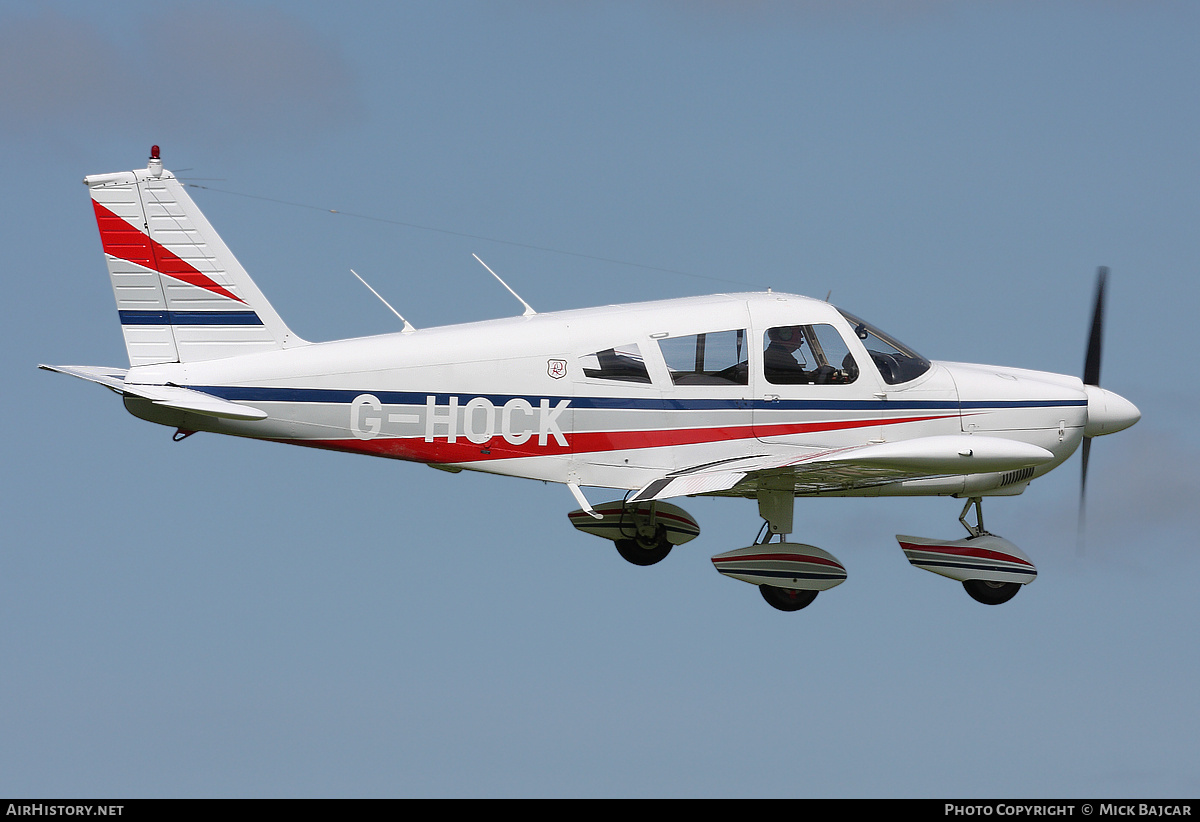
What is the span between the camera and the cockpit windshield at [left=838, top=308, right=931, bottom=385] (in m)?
17.5

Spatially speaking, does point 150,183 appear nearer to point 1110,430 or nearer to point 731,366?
point 731,366

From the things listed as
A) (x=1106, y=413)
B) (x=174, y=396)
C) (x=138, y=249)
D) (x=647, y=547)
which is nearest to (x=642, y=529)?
(x=647, y=547)

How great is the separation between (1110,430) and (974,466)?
395 centimetres

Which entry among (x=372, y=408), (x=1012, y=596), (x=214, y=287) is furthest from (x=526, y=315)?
(x=1012, y=596)

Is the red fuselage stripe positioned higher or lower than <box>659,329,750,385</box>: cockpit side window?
higher

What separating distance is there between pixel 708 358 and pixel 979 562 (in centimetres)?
411

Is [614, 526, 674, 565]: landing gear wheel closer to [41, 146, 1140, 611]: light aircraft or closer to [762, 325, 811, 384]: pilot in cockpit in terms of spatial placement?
[41, 146, 1140, 611]: light aircraft

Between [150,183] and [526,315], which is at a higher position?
[150,183]

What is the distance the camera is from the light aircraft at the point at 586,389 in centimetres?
1661

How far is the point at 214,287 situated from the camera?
55.6 feet

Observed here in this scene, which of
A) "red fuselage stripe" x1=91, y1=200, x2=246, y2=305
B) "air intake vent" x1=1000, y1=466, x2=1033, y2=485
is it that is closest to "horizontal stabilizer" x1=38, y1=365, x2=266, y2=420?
"red fuselage stripe" x1=91, y1=200, x2=246, y2=305

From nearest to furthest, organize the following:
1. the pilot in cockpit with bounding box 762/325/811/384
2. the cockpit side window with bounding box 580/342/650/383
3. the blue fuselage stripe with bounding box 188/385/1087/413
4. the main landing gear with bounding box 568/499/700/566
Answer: the blue fuselage stripe with bounding box 188/385/1087/413 → the cockpit side window with bounding box 580/342/650/383 → the pilot in cockpit with bounding box 762/325/811/384 → the main landing gear with bounding box 568/499/700/566

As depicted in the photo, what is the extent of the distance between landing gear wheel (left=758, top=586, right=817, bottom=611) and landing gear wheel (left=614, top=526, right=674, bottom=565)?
6.55 ft

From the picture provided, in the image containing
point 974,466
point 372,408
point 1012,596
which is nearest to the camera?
point 974,466
